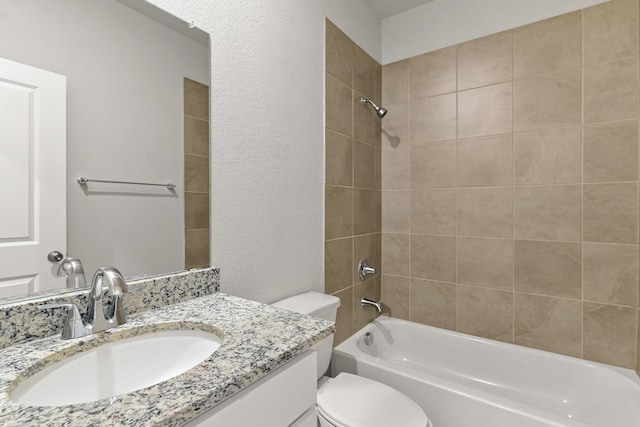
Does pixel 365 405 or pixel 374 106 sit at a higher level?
pixel 374 106

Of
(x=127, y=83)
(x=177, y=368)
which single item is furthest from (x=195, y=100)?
(x=177, y=368)

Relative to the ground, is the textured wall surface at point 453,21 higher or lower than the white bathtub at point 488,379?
higher

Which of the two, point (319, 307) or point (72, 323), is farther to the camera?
point (319, 307)

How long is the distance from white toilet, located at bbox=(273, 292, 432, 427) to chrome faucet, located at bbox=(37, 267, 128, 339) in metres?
0.57

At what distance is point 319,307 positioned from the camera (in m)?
1.36

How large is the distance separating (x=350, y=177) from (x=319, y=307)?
84cm

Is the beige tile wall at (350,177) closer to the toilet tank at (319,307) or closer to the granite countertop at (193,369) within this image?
the toilet tank at (319,307)

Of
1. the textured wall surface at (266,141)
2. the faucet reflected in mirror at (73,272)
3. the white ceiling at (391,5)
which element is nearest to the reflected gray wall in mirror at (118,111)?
the faucet reflected in mirror at (73,272)

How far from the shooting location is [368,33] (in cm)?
209

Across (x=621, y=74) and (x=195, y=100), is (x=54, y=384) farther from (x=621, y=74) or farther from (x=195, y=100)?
(x=621, y=74)

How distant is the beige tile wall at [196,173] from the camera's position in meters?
1.04

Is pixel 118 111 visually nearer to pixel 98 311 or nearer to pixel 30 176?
pixel 30 176

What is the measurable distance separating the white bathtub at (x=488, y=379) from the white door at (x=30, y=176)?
1.34 meters

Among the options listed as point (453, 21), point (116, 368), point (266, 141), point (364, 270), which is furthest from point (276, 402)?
Result: point (453, 21)
